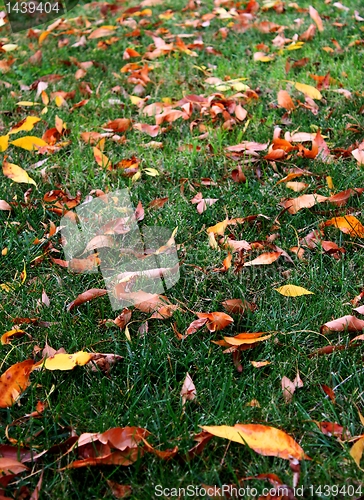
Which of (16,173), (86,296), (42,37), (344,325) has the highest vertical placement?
(42,37)

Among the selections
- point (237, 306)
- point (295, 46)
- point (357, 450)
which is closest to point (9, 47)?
point (295, 46)

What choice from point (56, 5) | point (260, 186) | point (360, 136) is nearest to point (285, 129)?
point (360, 136)

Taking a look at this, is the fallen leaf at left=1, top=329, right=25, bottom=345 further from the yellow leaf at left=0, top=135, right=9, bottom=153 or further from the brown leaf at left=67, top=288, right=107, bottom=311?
the yellow leaf at left=0, top=135, right=9, bottom=153

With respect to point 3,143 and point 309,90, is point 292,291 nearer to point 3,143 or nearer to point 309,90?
point 309,90

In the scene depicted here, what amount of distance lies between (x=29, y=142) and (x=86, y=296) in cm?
130

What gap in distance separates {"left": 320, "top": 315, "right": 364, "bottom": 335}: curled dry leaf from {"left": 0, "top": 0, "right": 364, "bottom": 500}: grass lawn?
2 centimetres

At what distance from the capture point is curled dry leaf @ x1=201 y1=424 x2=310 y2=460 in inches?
58.1

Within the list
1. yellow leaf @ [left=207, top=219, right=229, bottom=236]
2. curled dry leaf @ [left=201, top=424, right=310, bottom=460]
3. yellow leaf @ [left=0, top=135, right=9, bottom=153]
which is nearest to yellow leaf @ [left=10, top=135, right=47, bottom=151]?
yellow leaf @ [left=0, top=135, right=9, bottom=153]

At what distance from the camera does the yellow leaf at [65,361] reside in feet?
5.71

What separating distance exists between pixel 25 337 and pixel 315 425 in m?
0.98

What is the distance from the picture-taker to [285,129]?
304 centimetres

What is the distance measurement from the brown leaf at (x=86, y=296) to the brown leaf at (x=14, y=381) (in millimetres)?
308

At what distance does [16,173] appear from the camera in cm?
275

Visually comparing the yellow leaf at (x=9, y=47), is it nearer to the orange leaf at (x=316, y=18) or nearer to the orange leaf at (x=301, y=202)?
the orange leaf at (x=316, y=18)
